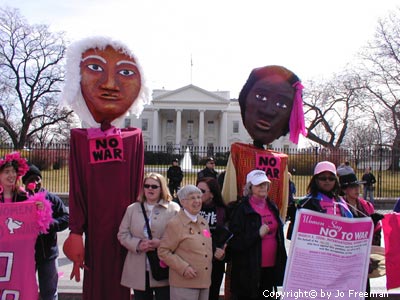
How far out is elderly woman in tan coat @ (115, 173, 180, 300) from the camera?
3.65 meters

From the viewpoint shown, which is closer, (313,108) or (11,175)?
(11,175)

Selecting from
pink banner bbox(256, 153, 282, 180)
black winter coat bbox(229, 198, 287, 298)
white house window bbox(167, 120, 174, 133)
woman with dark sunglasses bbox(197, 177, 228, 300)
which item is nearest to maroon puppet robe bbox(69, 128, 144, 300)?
woman with dark sunglasses bbox(197, 177, 228, 300)

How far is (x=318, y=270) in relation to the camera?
3475mm

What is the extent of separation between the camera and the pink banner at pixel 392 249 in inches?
157

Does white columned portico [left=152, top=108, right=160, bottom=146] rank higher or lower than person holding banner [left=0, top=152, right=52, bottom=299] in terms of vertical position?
higher

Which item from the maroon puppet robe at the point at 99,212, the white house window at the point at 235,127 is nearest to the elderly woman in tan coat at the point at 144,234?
the maroon puppet robe at the point at 99,212

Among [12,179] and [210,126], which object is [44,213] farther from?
[210,126]

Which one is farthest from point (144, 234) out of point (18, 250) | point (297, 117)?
point (297, 117)

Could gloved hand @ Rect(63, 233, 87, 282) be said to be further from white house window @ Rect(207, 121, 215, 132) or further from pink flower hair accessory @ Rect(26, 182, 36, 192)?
white house window @ Rect(207, 121, 215, 132)

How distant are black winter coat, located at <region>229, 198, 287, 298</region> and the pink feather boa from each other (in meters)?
1.66

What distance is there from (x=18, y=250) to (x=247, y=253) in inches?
79.4

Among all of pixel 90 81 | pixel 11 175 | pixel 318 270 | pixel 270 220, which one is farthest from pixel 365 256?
pixel 11 175

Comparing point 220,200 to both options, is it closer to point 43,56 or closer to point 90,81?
point 90,81

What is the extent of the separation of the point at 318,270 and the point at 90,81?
254 cm
